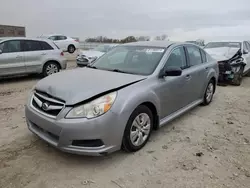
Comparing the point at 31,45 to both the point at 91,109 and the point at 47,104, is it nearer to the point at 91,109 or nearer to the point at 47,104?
the point at 47,104

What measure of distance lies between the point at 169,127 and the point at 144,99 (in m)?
1.26

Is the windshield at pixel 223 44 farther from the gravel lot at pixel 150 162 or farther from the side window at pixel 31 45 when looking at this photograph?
the side window at pixel 31 45

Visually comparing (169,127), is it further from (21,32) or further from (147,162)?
(21,32)

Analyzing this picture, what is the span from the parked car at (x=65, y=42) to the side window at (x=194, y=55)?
15835 millimetres

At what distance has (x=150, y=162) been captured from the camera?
2.93 m

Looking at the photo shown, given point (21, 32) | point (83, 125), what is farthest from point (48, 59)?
point (21, 32)

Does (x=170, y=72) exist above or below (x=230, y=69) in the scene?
above

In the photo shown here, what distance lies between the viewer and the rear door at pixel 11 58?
23.8ft

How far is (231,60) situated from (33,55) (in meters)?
6.98

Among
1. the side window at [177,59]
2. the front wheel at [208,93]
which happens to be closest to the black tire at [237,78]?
the front wheel at [208,93]

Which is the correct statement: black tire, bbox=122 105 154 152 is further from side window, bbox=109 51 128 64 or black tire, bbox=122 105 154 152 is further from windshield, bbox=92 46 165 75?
side window, bbox=109 51 128 64

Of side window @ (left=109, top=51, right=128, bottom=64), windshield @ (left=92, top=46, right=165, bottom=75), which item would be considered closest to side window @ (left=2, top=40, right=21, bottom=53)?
windshield @ (left=92, top=46, right=165, bottom=75)

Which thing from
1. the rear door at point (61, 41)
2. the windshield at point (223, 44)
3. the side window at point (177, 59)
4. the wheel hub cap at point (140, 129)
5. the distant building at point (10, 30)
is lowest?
the wheel hub cap at point (140, 129)

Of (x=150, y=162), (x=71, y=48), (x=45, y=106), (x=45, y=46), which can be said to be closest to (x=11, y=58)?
(x=45, y=46)
